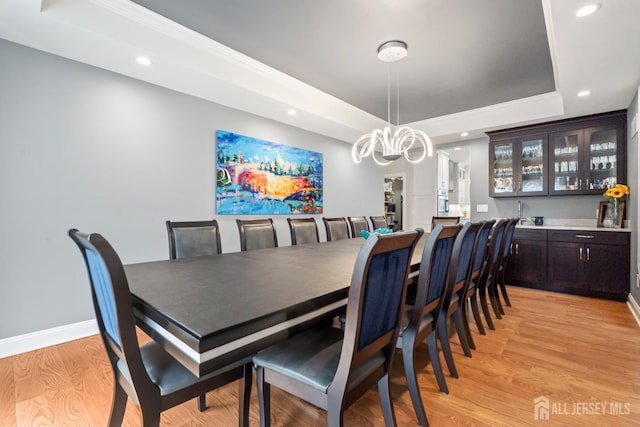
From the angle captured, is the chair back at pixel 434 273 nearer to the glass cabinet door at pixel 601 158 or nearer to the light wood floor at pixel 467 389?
the light wood floor at pixel 467 389

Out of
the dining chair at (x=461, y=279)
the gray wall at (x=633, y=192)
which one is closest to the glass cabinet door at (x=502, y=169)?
the gray wall at (x=633, y=192)

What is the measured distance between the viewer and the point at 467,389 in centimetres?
179

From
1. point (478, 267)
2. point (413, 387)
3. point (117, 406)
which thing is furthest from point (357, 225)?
point (117, 406)

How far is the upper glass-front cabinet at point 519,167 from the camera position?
4.32 m

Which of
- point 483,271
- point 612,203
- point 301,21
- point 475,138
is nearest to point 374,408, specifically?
point 483,271

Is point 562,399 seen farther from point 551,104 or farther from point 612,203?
point 551,104

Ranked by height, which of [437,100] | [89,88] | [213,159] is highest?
[437,100]

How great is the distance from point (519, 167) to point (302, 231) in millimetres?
3580

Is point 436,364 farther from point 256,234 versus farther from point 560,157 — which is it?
point 560,157

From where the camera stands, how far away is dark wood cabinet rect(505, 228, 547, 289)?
13.0 ft

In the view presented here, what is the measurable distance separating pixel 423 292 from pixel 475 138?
471cm

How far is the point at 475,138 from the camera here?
5211 millimetres

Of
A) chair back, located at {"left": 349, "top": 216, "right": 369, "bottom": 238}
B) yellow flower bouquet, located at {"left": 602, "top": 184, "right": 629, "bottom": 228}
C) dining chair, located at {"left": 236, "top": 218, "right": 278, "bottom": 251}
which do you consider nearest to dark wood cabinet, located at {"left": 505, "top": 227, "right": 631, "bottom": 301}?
yellow flower bouquet, located at {"left": 602, "top": 184, "right": 629, "bottom": 228}

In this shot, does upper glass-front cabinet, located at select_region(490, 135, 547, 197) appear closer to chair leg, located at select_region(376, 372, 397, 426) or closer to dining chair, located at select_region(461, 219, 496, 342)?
dining chair, located at select_region(461, 219, 496, 342)
